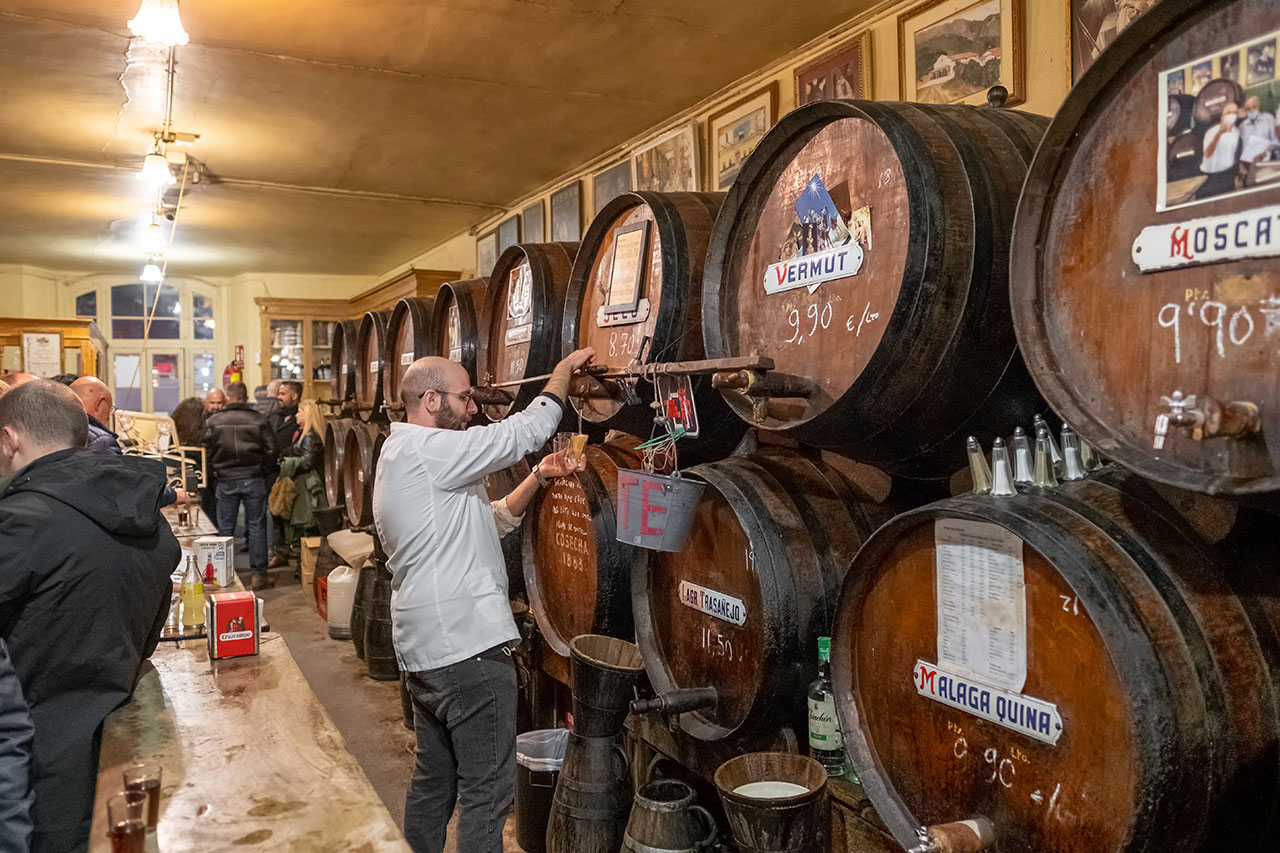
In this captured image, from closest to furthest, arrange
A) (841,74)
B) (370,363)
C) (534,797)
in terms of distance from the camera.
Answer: (534,797)
(841,74)
(370,363)

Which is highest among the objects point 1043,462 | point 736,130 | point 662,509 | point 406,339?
point 736,130

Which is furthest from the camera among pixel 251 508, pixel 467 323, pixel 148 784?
pixel 251 508

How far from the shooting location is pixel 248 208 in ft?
25.1

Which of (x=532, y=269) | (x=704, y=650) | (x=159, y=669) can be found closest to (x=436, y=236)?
(x=532, y=269)

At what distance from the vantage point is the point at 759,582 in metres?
2.02

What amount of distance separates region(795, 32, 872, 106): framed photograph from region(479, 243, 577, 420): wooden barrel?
109cm

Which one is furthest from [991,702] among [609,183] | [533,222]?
[533,222]

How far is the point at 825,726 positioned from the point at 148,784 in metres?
1.33

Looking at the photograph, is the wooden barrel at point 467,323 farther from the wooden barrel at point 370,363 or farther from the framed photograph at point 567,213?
the framed photograph at point 567,213

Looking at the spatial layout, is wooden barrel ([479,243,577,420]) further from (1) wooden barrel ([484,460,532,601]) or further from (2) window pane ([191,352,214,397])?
(2) window pane ([191,352,214,397])

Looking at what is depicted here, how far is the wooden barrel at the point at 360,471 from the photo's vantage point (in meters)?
5.03

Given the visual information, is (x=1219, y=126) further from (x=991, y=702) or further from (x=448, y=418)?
(x=448, y=418)

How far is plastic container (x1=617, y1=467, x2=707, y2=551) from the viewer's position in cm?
216

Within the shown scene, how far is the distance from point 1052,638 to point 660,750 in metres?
1.42
